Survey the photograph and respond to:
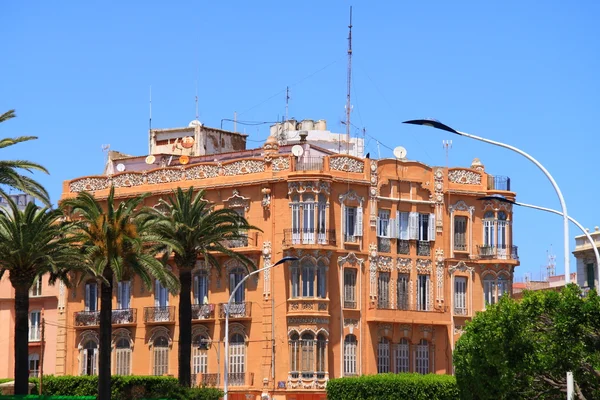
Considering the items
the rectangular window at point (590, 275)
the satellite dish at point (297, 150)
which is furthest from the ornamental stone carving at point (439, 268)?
the rectangular window at point (590, 275)

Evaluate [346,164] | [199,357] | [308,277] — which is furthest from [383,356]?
[346,164]

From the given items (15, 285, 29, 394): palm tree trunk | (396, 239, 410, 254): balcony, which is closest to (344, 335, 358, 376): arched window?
(396, 239, 410, 254): balcony

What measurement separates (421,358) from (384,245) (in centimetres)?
752

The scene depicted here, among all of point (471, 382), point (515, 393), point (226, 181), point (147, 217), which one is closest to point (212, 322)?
point (226, 181)

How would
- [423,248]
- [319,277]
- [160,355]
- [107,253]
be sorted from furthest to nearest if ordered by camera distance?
[423,248] → [160,355] → [319,277] → [107,253]

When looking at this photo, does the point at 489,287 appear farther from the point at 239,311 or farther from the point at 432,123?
the point at 432,123

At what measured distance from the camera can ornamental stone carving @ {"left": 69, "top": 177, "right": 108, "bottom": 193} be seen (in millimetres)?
99562

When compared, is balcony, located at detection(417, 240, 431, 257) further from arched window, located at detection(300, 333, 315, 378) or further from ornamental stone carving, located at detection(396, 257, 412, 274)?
arched window, located at detection(300, 333, 315, 378)

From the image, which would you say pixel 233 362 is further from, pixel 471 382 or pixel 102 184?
pixel 471 382

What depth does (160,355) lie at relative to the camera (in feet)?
311

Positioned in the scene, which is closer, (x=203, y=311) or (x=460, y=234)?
(x=203, y=311)

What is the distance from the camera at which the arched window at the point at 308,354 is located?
89.2 m

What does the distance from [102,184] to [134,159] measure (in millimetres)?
4491

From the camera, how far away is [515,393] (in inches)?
2357
